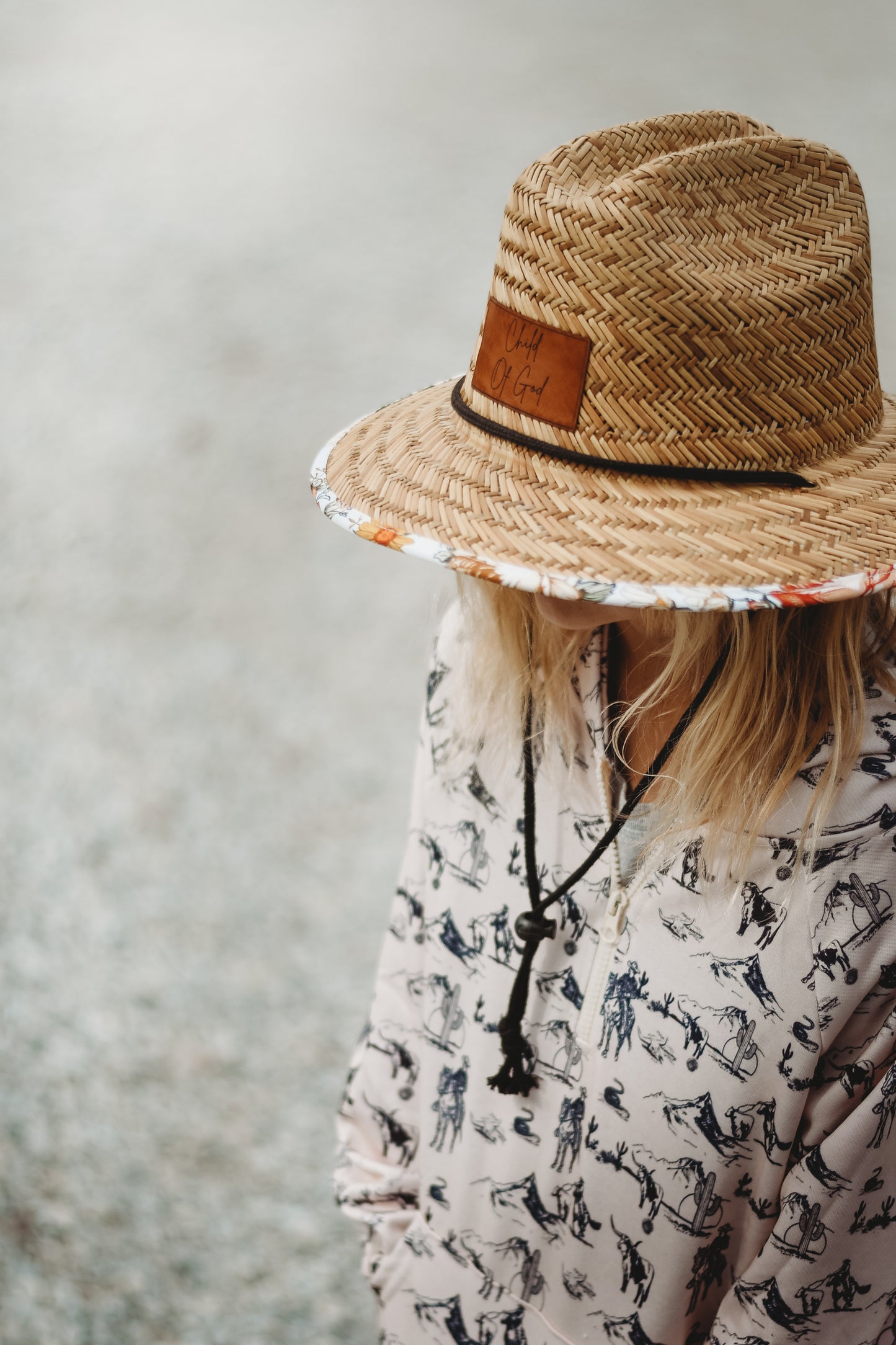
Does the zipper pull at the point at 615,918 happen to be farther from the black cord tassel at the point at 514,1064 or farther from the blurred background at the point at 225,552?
the blurred background at the point at 225,552

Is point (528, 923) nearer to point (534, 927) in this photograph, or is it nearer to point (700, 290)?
point (534, 927)

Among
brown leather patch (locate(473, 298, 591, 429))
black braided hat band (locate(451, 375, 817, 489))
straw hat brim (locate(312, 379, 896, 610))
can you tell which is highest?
brown leather patch (locate(473, 298, 591, 429))

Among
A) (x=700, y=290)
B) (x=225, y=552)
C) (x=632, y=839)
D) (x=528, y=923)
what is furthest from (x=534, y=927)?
(x=225, y=552)

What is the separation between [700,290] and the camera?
0.54m

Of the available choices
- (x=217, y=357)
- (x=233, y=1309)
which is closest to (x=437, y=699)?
(x=233, y=1309)

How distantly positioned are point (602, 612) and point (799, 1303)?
52cm

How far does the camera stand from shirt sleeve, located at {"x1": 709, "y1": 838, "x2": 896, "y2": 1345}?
0.61 m

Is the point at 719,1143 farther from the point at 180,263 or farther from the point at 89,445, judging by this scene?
the point at 180,263

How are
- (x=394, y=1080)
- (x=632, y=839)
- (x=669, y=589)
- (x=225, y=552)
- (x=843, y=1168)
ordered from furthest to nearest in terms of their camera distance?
1. (x=225, y=552)
2. (x=394, y=1080)
3. (x=632, y=839)
4. (x=843, y=1168)
5. (x=669, y=589)

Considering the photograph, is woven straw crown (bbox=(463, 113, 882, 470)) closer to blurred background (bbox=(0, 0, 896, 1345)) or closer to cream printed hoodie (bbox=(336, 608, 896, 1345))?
cream printed hoodie (bbox=(336, 608, 896, 1345))

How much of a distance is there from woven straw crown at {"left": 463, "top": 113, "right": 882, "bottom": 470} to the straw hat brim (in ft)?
0.08

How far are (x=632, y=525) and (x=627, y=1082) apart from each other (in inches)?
17.2

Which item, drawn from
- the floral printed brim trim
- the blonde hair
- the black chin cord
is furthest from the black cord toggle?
the floral printed brim trim

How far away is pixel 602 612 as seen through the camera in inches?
25.4
